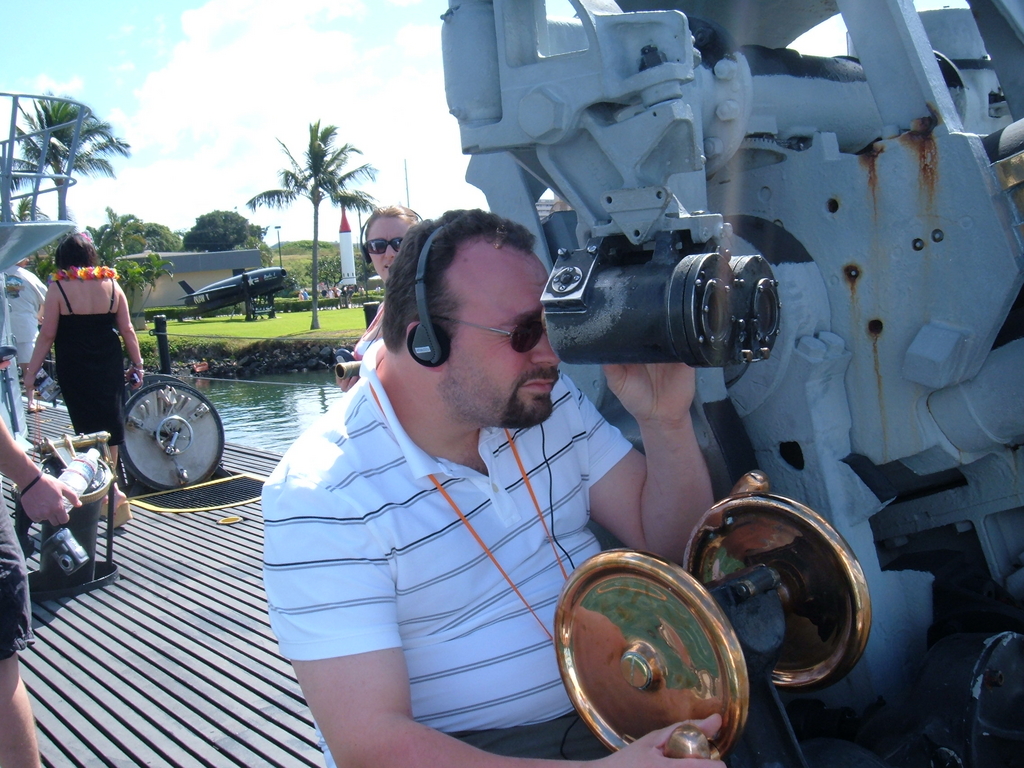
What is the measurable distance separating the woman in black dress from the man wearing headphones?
414cm

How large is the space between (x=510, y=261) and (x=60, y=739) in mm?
2568

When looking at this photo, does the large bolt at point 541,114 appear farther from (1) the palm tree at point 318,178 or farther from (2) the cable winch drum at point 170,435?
(1) the palm tree at point 318,178

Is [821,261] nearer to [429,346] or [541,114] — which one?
[541,114]

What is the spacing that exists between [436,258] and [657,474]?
0.73 metres

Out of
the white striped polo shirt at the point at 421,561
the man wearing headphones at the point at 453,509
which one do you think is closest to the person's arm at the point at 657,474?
the man wearing headphones at the point at 453,509

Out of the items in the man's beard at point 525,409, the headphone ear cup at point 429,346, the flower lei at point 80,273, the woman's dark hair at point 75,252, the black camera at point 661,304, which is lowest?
the man's beard at point 525,409

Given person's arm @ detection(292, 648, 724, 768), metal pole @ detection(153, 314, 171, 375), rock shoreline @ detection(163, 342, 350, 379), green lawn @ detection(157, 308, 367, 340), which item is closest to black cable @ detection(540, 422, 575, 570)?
person's arm @ detection(292, 648, 724, 768)

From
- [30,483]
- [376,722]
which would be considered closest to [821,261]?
[376,722]

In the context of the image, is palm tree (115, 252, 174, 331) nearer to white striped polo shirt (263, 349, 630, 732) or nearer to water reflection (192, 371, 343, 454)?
water reflection (192, 371, 343, 454)

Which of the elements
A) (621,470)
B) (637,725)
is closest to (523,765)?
(637,725)

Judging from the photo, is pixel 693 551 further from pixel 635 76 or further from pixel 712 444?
pixel 635 76

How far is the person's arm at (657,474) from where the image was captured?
1.94 metres

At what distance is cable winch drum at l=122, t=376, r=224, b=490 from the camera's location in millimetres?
6340

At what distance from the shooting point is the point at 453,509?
6.05ft
